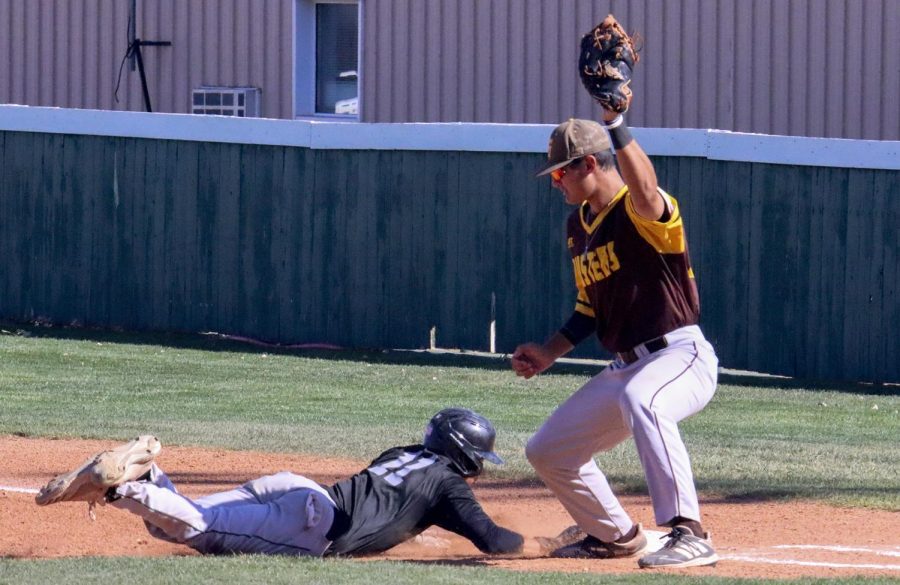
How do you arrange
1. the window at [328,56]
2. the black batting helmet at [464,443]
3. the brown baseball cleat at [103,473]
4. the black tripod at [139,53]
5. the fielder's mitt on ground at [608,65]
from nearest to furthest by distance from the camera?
the fielder's mitt on ground at [608,65] → the brown baseball cleat at [103,473] → the black batting helmet at [464,443] → the window at [328,56] → the black tripod at [139,53]

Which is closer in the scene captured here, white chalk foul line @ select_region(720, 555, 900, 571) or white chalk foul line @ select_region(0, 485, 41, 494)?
white chalk foul line @ select_region(720, 555, 900, 571)

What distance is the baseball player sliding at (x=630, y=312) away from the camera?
5.41m

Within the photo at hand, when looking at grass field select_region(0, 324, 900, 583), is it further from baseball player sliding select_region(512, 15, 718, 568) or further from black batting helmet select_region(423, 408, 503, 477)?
black batting helmet select_region(423, 408, 503, 477)

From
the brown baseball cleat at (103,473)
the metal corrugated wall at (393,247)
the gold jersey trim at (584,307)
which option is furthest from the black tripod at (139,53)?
the gold jersey trim at (584,307)

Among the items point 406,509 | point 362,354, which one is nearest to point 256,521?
point 406,509

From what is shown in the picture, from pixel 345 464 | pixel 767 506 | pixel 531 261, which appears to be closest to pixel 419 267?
pixel 531 261

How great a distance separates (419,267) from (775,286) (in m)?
4.06

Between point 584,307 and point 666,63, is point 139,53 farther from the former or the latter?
point 584,307

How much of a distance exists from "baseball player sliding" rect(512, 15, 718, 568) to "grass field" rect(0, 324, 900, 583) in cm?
40

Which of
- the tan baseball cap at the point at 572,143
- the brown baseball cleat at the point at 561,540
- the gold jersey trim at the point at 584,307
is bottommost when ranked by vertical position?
the brown baseball cleat at the point at 561,540

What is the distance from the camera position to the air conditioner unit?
19.1m

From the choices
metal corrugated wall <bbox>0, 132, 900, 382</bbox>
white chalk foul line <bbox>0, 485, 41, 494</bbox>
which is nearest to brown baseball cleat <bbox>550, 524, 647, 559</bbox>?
white chalk foul line <bbox>0, 485, 41, 494</bbox>

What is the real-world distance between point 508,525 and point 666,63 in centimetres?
1022

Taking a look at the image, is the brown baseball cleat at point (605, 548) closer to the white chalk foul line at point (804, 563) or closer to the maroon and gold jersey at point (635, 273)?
the white chalk foul line at point (804, 563)
